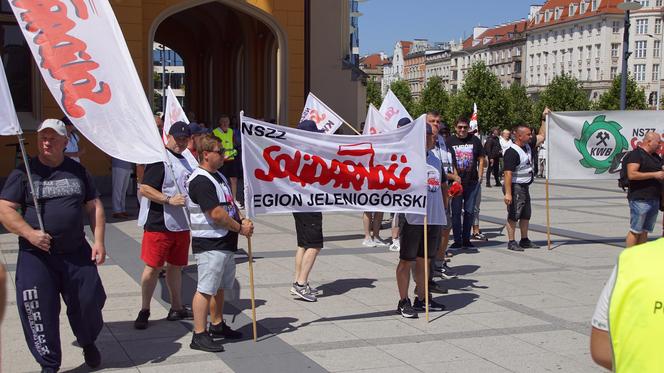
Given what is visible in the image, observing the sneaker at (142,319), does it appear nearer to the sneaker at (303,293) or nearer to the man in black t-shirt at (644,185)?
the sneaker at (303,293)

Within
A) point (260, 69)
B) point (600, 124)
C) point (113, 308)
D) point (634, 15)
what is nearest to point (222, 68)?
point (260, 69)

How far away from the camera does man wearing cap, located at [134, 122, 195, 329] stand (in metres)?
6.97

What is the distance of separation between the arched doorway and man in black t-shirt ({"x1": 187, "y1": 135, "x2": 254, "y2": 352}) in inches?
557

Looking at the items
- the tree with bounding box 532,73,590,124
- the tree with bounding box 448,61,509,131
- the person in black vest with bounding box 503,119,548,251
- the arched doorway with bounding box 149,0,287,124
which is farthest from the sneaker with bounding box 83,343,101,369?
the tree with bounding box 532,73,590,124

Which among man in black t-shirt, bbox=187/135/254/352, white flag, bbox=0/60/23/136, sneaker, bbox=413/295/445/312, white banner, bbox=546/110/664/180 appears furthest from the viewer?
white banner, bbox=546/110/664/180

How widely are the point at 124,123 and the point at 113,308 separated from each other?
9.07ft

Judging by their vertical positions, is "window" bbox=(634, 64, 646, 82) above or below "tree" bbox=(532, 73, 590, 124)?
above

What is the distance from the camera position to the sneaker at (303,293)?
320 inches

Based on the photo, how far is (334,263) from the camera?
10.4 m

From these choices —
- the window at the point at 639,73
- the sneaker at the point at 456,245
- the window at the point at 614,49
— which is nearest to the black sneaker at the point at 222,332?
the sneaker at the point at 456,245

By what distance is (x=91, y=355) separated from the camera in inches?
229

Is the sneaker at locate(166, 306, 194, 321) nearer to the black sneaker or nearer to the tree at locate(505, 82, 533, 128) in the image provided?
the black sneaker

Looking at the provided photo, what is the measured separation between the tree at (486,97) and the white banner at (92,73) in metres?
65.9

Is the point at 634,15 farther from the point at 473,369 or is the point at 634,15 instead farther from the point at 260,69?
the point at 473,369
